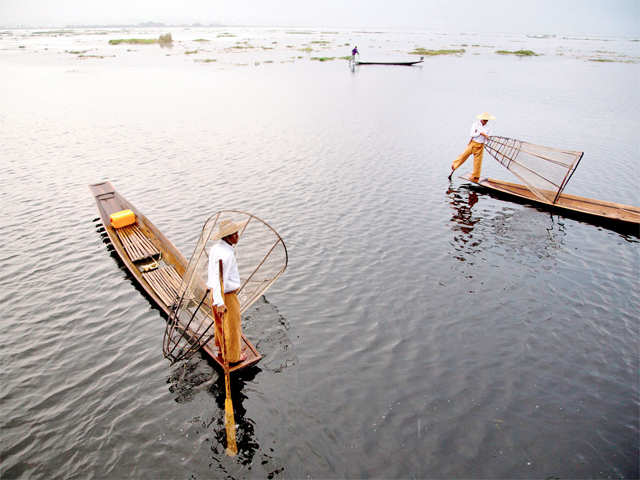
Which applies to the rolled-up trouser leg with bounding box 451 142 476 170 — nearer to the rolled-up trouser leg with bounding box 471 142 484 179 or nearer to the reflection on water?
the rolled-up trouser leg with bounding box 471 142 484 179

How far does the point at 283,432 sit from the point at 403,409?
6.74ft

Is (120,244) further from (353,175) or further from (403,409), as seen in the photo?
(353,175)

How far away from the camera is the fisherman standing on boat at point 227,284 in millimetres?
5914

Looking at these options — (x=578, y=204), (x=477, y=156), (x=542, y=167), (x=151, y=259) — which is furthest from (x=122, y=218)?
(x=578, y=204)

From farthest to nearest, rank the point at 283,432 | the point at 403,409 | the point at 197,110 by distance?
the point at 197,110, the point at 403,409, the point at 283,432

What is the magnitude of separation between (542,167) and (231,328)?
13307 mm

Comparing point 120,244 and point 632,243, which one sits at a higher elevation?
point 120,244

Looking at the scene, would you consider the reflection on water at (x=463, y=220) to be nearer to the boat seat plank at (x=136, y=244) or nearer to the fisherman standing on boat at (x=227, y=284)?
the fisherman standing on boat at (x=227, y=284)

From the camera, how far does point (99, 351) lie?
759 centimetres

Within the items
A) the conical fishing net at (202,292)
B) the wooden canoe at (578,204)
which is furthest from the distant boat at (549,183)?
the conical fishing net at (202,292)

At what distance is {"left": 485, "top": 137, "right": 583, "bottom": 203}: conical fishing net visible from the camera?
540 inches

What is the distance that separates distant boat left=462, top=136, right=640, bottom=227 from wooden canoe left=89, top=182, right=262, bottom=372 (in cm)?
1196

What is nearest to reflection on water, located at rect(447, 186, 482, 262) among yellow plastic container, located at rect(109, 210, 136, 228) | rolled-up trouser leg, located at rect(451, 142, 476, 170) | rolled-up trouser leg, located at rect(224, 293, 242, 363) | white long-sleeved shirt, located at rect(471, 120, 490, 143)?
rolled-up trouser leg, located at rect(451, 142, 476, 170)

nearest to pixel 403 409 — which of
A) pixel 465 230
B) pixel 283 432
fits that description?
pixel 283 432
